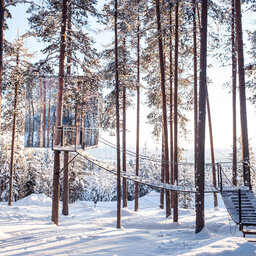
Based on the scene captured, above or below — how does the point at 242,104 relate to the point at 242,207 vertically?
above

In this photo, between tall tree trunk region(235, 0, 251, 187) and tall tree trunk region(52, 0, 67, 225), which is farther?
tall tree trunk region(235, 0, 251, 187)

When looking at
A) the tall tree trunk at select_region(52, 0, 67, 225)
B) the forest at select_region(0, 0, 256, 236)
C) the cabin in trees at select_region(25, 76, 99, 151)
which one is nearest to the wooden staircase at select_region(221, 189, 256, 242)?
the forest at select_region(0, 0, 256, 236)

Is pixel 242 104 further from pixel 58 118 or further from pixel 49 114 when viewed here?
pixel 49 114

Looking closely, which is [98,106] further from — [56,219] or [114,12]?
[56,219]

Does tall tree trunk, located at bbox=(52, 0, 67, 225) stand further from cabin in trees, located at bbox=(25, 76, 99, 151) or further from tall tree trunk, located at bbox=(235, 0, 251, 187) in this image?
tall tree trunk, located at bbox=(235, 0, 251, 187)

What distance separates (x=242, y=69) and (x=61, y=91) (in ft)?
24.8

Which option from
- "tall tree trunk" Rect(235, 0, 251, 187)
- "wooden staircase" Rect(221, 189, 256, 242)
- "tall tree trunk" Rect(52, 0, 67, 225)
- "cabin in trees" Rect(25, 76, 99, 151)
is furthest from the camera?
"cabin in trees" Rect(25, 76, 99, 151)

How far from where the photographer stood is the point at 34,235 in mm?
7051

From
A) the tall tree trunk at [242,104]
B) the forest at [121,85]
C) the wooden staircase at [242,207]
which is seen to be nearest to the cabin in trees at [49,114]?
the forest at [121,85]

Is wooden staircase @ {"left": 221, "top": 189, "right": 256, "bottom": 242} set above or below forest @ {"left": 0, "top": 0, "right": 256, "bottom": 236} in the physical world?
below

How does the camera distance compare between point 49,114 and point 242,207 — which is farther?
point 49,114

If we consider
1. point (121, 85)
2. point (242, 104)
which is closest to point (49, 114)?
point (121, 85)

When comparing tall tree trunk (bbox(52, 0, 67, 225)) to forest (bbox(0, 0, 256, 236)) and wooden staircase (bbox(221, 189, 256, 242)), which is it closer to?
forest (bbox(0, 0, 256, 236))

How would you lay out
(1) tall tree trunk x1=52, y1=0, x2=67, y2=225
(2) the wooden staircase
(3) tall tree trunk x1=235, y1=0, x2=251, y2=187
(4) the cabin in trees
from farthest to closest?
1. (4) the cabin in trees
2. (3) tall tree trunk x1=235, y1=0, x2=251, y2=187
3. (1) tall tree trunk x1=52, y1=0, x2=67, y2=225
4. (2) the wooden staircase
